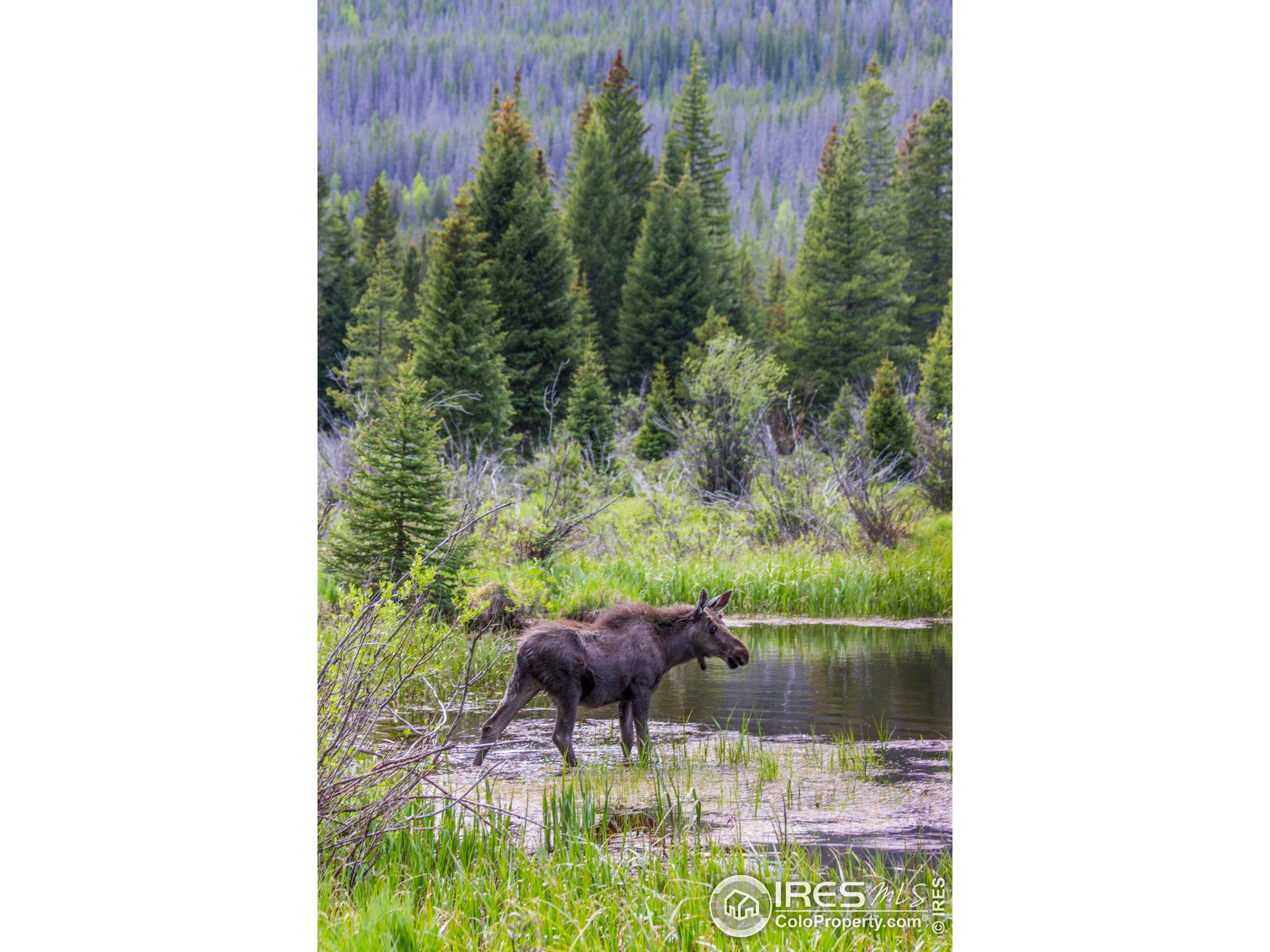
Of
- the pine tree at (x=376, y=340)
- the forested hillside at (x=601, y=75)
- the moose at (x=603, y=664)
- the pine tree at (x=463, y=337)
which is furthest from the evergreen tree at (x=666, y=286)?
the moose at (x=603, y=664)

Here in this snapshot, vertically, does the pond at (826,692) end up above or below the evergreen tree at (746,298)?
below

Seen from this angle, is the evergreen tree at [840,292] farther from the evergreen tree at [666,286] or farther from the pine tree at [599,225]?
the pine tree at [599,225]

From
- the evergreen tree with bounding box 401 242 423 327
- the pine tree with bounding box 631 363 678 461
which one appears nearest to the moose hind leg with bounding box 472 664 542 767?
the pine tree with bounding box 631 363 678 461

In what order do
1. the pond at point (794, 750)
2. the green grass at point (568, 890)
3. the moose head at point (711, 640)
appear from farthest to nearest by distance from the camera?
the moose head at point (711, 640) → the pond at point (794, 750) → the green grass at point (568, 890)

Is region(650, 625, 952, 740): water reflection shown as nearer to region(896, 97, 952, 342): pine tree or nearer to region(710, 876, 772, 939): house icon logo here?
region(710, 876, 772, 939): house icon logo

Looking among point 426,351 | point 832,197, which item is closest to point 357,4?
point 426,351

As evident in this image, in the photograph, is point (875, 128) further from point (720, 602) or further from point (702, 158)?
point (720, 602)

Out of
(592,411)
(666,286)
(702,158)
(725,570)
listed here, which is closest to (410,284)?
(592,411)
